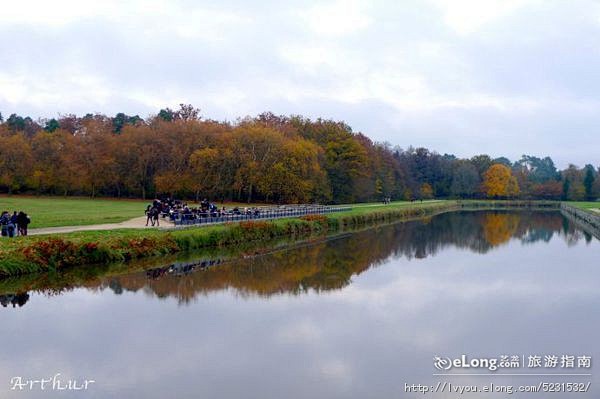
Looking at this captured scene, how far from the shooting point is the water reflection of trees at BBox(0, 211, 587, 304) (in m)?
19.7

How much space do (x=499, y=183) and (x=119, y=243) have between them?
326ft

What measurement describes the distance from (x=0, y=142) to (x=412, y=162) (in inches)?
2855

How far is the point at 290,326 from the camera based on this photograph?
1500 centimetres

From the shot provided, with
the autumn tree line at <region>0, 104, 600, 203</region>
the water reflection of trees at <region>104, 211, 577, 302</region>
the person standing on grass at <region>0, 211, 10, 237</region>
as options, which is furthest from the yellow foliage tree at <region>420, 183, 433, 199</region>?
the person standing on grass at <region>0, 211, 10, 237</region>

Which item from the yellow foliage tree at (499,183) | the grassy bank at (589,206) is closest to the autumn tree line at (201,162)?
the grassy bank at (589,206)

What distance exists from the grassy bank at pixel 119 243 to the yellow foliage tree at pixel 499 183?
81.8 metres

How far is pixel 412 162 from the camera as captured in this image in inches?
4464

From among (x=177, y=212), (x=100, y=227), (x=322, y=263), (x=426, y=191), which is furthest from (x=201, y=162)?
(x=426, y=191)

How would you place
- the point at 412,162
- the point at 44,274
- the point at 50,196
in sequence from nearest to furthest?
1. the point at 44,274
2. the point at 50,196
3. the point at 412,162

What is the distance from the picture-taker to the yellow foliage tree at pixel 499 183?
112m

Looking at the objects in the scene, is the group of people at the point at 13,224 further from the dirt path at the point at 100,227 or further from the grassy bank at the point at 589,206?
the grassy bank at the point at 589,206

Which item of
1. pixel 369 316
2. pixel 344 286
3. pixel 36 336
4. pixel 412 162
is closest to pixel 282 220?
pixel 344 286

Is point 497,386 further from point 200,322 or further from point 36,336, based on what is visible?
point 36,336

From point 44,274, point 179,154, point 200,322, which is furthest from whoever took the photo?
point 179,154
